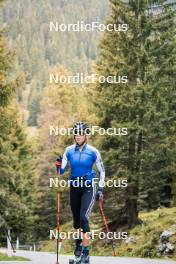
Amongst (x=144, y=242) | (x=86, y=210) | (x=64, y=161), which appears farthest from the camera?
(x=144, y=242)

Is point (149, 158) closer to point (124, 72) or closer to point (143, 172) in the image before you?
point (143, 172)

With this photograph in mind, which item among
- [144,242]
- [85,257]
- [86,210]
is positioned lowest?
[144,242]

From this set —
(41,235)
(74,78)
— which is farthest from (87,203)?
(41,235)

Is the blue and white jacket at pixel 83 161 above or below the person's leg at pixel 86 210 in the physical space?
above

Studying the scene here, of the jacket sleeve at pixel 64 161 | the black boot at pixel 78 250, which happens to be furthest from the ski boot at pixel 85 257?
the jacket sleeve at pixel 64 161

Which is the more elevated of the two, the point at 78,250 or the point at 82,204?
the point at 82,204

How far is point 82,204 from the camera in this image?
8.67 meters

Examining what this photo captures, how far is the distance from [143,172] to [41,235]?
23.6 meters

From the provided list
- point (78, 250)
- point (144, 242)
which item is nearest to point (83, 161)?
point (78, 250)

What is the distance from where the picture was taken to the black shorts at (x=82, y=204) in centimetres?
862

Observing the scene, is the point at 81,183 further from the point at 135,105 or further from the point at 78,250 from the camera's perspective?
the point at 135,105

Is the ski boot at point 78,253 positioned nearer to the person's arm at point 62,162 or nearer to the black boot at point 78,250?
the black boot at point 78,250

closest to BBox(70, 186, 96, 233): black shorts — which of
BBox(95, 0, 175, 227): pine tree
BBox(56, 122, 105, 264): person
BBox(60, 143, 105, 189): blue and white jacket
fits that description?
BBox(56, 122, 105, 264): person

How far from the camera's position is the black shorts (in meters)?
8.62
